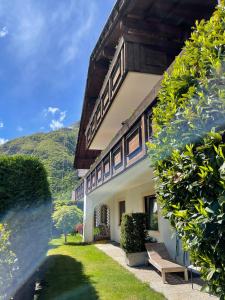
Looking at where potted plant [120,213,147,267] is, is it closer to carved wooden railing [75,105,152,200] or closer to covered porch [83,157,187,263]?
covered porch [83,157,187,263]

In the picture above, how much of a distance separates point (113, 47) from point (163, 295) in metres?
10.6

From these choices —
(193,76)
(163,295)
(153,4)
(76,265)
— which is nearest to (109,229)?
(76,265)

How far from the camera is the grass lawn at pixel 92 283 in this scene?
243 inches

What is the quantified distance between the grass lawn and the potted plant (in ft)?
2.03

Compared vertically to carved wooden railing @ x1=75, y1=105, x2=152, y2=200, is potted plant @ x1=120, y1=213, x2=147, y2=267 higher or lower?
lower

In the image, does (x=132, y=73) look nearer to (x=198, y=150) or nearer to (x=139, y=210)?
(x=139, y=210)

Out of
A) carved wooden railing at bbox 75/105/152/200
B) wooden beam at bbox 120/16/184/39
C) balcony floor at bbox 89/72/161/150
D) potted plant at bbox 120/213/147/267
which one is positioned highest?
wooden beam at bbox 120/16/184/39

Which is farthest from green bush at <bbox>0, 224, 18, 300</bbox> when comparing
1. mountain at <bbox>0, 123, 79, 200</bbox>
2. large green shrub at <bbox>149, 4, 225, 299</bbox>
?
mountain at <bbox>0, 123, 79, 200</bbox>

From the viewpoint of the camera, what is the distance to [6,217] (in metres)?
5.97

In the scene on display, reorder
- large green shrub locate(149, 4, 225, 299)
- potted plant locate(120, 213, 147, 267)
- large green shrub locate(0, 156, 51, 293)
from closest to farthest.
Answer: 1. large green shrub locate(149, 4, 225, 299)
2. large green shrub locate(0, 156, 51, 293)
3. potted plant locate(120, 213, 147, 267)

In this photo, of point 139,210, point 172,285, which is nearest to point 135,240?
point 172,285

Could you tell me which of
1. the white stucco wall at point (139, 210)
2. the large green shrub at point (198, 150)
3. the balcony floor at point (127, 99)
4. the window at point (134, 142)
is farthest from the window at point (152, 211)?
the large green shrub at point (198, 150)

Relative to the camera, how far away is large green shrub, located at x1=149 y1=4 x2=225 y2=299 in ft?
6.31

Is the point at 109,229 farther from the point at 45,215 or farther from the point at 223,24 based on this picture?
the point at 223,24
